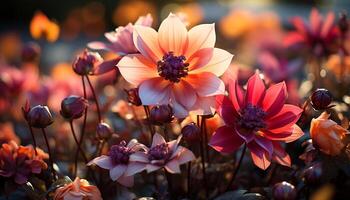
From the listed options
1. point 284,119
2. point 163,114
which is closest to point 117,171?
point 163,114

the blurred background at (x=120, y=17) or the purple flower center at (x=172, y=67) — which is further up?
the purple flower center at (x=172, y=67)

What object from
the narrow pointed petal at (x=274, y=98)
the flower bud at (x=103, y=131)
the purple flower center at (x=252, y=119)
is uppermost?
the narrow pointed petal at (x=274, y=98)

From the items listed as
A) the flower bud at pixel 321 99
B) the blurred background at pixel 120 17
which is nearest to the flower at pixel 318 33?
the blurred background at pixel 120 17

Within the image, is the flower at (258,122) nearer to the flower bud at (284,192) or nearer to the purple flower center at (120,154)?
the flower bud at (284,192)

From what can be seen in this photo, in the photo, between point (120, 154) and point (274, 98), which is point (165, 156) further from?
point (274, 98)

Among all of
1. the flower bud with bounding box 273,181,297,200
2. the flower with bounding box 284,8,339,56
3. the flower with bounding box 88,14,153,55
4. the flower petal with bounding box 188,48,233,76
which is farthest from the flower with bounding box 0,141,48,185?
the flower with bounding box 284,8,339,56

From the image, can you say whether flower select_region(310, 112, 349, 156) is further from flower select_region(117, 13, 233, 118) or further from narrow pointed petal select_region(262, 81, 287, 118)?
flower select_region(117, 13, 233, 118)

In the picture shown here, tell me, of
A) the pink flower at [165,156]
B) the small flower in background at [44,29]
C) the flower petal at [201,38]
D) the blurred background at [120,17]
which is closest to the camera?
the pink flower at [165,156]

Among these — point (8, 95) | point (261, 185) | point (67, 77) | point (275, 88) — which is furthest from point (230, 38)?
point (275, 88)
